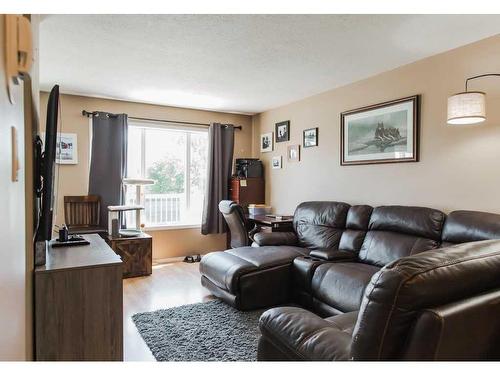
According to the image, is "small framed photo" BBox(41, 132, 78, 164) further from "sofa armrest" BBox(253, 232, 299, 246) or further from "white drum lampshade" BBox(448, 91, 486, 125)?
"white drum lampshade" BBox(448, 91, 486, 125)

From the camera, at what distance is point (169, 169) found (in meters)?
5.00

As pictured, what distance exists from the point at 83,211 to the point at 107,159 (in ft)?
2.37

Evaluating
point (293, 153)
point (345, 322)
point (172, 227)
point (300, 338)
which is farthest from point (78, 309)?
point (293, 153)

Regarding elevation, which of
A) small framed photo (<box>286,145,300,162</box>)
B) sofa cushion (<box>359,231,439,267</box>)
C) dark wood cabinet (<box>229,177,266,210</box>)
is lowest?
sofa cushion (<box>359,231,439,267</box>)

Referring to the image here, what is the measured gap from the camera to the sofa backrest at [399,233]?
2.76 m

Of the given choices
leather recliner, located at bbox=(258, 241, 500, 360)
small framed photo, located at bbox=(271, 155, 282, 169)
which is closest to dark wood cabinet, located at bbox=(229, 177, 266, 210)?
small framed photo, located at bbox=(271, 155, 282, 169)

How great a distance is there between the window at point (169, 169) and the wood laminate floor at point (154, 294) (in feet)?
2.85

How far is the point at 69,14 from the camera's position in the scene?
220 centimetres

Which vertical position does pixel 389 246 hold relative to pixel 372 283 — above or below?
below

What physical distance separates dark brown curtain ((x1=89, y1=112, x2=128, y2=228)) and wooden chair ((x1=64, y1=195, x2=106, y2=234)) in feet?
0.22

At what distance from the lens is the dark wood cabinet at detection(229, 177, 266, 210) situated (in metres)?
5.06

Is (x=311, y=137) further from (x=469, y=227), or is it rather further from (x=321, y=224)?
(x=469, y=227)

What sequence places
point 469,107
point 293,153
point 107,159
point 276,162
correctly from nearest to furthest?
point 469,107
point 107,159
point 293,153
point 276,162
